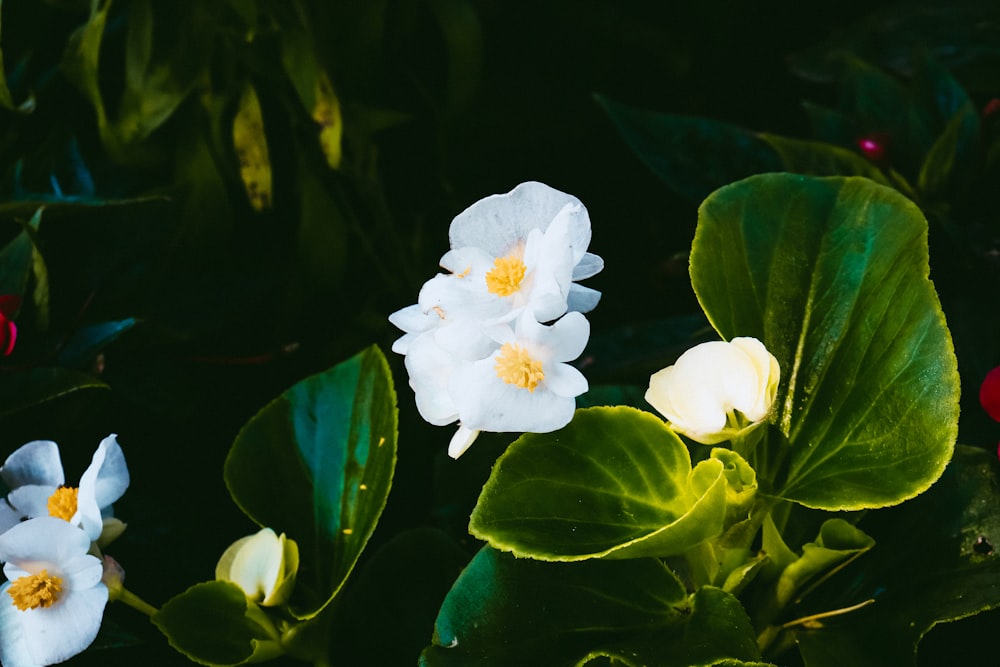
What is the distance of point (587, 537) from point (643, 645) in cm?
6

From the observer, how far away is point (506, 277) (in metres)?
0.38

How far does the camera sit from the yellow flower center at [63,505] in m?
0.43

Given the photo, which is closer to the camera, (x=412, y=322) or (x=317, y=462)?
(x=412, y=322)

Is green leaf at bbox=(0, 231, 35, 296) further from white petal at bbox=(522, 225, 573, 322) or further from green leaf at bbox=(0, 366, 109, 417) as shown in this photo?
white petal at bbox=(522, 225, 573, 322)

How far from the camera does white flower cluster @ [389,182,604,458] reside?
35 cm

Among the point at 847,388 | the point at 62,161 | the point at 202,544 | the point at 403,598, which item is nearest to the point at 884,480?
the point at 847,388

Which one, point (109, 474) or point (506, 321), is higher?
point (506, 321)

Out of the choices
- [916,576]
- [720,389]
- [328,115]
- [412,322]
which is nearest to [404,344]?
[412,322]

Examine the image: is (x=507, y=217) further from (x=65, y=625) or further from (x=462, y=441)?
(x=65, y=625)

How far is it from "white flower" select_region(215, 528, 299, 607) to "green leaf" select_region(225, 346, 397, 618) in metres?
0.02

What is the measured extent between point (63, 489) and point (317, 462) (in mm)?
129

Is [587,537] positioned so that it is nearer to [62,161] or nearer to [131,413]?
[131,413]

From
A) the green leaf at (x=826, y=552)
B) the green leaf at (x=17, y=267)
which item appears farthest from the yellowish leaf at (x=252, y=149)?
the green leaf at (x=826, y=552)

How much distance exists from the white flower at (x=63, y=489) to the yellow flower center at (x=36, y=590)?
0.03m
